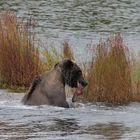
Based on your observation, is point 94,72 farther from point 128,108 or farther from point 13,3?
point 13,3

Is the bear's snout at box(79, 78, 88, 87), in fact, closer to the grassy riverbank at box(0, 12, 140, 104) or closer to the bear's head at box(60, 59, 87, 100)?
the bear's head at box(60, 59, 87, 100)

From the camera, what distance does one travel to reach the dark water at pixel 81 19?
30.7 metres

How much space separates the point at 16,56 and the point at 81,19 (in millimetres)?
18583

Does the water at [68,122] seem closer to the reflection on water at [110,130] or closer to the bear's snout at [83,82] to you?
the reflection on water at [110,130]

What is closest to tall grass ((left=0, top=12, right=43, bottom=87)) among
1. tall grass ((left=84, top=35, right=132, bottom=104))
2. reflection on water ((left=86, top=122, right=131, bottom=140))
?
tall grass ((left=84, top=35, right=132, bottom=104))

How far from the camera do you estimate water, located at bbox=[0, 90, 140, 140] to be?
41.9 ft

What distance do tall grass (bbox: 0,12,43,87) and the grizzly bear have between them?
2800mm

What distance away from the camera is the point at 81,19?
37.5m

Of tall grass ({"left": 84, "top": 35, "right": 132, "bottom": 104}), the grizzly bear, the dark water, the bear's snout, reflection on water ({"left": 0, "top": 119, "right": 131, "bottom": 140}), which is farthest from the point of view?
the dark water

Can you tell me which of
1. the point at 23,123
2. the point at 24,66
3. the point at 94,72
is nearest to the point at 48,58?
the point at 24,66

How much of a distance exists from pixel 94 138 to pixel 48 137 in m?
0.75

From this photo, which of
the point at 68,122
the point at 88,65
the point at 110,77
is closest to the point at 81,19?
the point at 88,65

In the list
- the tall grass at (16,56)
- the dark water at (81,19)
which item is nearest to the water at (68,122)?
the tall grass at (16,56)

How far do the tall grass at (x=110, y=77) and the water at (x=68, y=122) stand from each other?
472 mm
